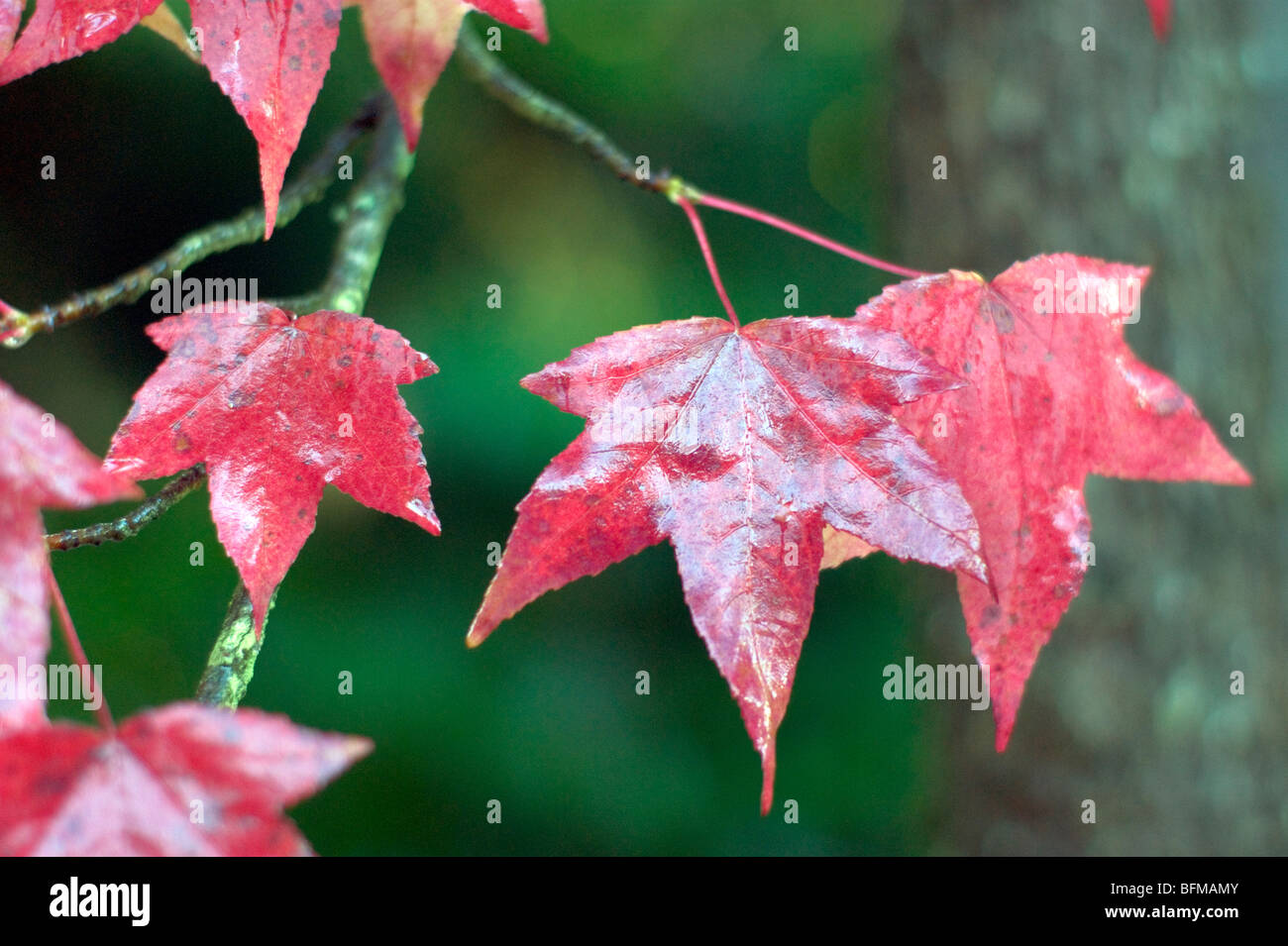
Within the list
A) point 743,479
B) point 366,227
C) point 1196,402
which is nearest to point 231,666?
point 743,479

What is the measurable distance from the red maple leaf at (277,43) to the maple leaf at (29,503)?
0.18 m

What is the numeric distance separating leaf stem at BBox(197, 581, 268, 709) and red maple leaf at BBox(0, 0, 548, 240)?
0.26m

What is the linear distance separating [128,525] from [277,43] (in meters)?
0.31

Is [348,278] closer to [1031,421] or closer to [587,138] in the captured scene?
[587,138]

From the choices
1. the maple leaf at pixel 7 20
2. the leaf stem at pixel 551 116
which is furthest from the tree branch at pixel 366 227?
the maple leaf at pixel 7 20

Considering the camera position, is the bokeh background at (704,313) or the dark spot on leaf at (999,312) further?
the bokeh background at (704,313)

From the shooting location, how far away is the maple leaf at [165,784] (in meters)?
0.47

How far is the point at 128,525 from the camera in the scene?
0.65m

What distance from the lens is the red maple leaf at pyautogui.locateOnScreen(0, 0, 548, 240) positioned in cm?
57

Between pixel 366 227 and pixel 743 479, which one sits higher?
pixel 366 227

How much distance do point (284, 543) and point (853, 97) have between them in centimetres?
296

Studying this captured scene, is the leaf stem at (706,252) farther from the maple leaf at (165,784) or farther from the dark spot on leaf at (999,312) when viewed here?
the maple leaf at (165,784)

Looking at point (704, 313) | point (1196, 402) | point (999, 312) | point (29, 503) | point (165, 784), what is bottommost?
point (165, 784)

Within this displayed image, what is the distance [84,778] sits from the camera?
19.0 inches
